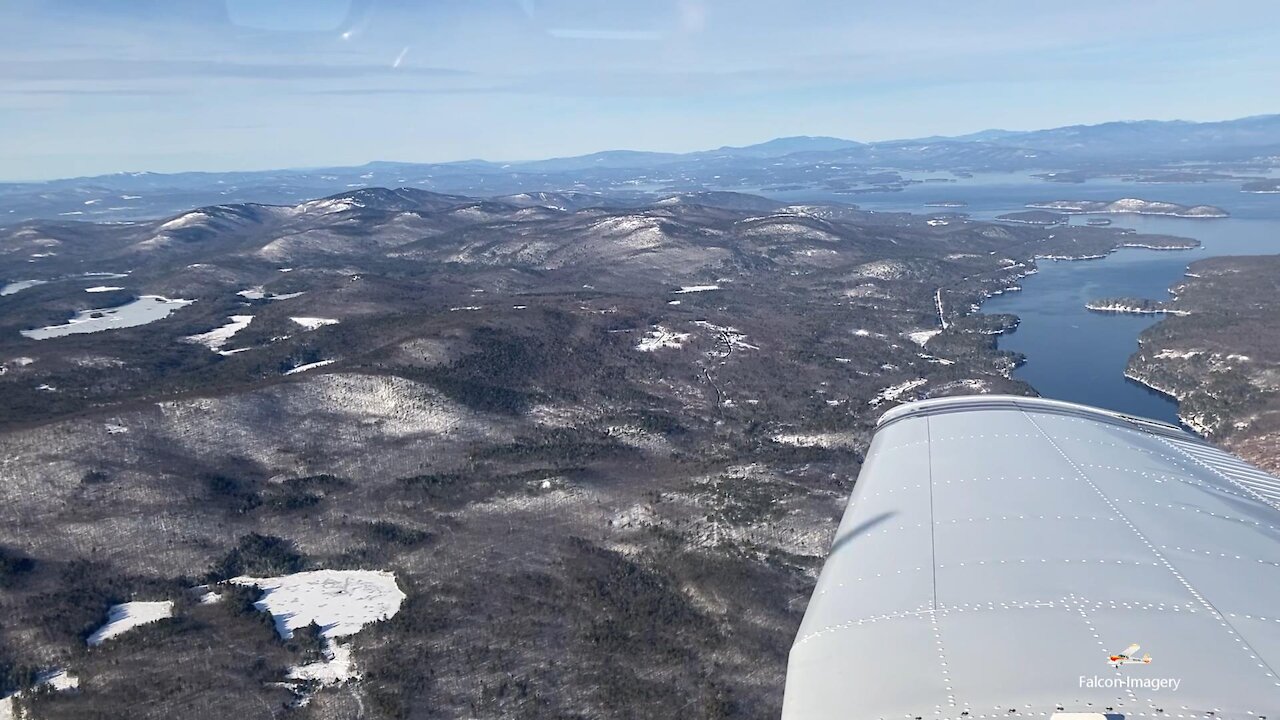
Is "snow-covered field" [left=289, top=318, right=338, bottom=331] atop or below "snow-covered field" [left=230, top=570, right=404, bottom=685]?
atop

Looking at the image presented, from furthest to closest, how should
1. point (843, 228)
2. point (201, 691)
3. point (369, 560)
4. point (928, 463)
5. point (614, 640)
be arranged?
1. point (843, 228)
2. point (369, 560)
3. point (614, 640)
4. point (201, 691)
5. point (928, 463)

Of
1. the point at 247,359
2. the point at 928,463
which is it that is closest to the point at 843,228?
the point at 247,359

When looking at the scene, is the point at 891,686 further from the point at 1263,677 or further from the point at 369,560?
the point at 369,560

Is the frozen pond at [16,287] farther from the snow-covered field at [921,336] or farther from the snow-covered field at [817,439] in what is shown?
the snow-covered field at [921,336]

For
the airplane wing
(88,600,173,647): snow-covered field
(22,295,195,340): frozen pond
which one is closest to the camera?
the airplane wing

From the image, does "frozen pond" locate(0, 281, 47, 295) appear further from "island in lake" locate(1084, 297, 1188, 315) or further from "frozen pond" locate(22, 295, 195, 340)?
"island in lake" locate(1084, 297, 1188, 315)

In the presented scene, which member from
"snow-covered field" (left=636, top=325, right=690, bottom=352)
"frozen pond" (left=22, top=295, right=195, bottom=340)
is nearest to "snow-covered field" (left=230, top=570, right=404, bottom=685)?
"snow-covered field" (left=636, top=325, right=690, bottom=352)

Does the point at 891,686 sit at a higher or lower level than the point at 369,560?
higher
